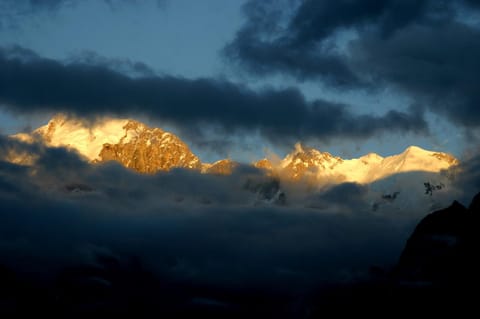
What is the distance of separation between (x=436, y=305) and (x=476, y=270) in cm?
1318

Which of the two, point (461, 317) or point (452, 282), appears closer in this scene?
point (461, 317)

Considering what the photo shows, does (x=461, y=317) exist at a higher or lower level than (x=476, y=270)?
lower

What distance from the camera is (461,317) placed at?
611 ft

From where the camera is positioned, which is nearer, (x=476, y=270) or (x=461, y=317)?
(x=461, y=317)

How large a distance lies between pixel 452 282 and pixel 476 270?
6497 millimetres

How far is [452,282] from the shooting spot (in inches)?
7869

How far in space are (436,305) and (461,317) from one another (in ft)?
36.1

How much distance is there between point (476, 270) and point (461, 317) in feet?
54.5

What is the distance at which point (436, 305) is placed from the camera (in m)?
197

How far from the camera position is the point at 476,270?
651ft
